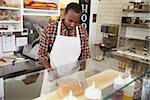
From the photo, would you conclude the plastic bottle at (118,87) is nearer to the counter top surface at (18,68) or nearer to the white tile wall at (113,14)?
the counter top surface at (18,68)

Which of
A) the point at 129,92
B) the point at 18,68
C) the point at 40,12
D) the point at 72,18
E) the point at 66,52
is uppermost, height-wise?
the point at 40,12

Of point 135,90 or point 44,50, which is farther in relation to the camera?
point 44,50

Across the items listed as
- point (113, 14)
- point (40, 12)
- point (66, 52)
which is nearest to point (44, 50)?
point (66, 52)

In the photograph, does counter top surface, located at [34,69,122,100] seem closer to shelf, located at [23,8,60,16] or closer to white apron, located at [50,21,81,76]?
white apron, located at [50,21,81,76]

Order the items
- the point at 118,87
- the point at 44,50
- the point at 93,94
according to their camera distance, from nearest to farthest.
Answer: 1. the point at 93,94
2. the point at 118,87
3. the point at 44,50

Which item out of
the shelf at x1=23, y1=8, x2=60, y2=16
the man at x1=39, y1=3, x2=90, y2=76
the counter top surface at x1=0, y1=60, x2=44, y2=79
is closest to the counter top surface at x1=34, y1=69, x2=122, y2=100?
the man at x1=39, y1=3, x2=90, y2=76

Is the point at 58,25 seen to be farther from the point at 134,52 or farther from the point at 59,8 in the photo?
the point at 134,52

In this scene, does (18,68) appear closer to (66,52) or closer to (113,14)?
(66,52)

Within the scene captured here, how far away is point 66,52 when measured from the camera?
2.12 m

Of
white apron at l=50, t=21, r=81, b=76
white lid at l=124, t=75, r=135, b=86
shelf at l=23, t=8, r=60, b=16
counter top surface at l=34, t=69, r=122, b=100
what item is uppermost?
shelf at l=23, t=8, r=60, b=16

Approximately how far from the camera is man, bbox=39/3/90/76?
199cm

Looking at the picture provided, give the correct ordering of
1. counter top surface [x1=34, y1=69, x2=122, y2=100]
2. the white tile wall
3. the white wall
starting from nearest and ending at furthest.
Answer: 1. counter top surface [x1=34, y1=69, x2=122, y2=100]
2. the white tile wall
3. the white wall

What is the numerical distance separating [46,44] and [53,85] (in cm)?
57

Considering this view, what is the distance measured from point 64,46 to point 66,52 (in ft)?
0.25
